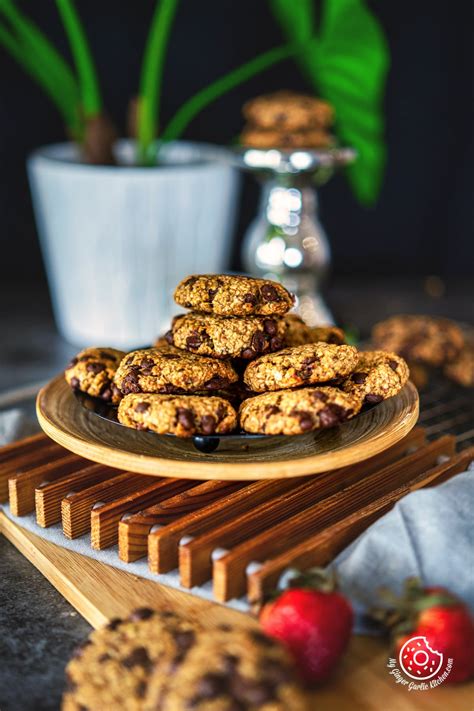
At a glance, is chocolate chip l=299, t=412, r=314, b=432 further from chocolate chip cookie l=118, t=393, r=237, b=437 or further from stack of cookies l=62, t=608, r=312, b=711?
stack of cookies l=62, t=608, r=312, b=711

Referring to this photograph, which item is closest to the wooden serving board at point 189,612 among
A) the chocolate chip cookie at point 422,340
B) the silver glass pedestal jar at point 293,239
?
the chocolate chip cookie at point 422,340

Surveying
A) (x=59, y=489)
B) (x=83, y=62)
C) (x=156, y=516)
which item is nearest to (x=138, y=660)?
(x=156, y=516)

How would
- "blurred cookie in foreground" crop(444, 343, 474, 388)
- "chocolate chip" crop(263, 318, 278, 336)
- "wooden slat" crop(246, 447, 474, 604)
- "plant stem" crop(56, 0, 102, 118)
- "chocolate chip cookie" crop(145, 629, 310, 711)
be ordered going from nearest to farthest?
"chocolate chip cookie" crop(145, 629, 310, 711) → "wooden slat" crop(246, 447, 474, 604) → "chocolate chip" crop(263, 318, 278, 336) → "blurred cookie in foreground" crop(444, 343, 474, 388) → "plant stem" crop(56, 0, 102, 118)

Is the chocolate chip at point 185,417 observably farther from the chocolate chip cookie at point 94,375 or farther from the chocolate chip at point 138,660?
the chocolate chip at point 138,660

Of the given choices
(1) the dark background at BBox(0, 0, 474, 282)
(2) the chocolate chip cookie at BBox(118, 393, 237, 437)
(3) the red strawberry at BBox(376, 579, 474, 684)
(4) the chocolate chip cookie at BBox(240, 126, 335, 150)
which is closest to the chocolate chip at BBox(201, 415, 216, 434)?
(2) the chocolate chip cookie at BBox(118, 393, 237, 437)

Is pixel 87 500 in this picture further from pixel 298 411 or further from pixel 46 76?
pixel 46 76

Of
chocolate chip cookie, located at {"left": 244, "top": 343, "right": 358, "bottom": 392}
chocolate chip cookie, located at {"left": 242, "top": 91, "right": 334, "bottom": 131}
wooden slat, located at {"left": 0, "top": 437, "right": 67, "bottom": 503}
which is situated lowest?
wooden slat, located at {"left": 0, "top": 437, "right": 67, "bottom": 503}
